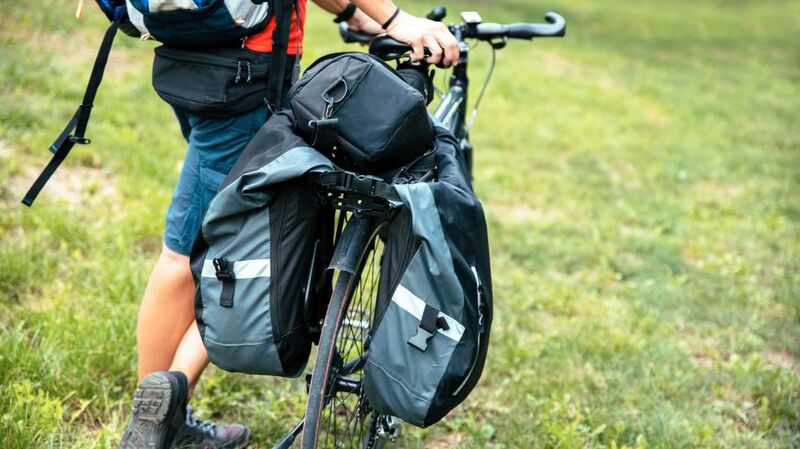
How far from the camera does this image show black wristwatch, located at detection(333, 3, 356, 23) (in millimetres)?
2768

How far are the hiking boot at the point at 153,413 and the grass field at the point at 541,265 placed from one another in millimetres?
308

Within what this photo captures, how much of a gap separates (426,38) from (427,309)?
849 millimetres

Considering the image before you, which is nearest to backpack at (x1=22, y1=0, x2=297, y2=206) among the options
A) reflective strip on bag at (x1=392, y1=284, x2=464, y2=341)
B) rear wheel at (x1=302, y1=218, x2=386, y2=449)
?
rear wheel at (x1=302, y1=218, x2=386, y2=449)

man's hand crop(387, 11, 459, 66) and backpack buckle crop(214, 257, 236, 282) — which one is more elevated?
man's hand crop(387, 11, 459, 66)

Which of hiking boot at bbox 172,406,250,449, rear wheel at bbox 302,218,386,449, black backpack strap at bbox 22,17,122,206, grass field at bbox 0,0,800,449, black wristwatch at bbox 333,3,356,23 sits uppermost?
black wristwatch at bbox 333,3,356,23

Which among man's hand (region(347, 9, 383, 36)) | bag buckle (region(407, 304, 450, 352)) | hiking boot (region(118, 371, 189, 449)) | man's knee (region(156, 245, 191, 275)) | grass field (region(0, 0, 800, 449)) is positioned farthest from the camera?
grass field (region(0, 0, 800, 449))

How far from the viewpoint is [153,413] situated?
2.35 metres

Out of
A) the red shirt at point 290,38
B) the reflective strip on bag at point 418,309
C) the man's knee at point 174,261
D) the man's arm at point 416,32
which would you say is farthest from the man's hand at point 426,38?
the man's knee at point 174,261

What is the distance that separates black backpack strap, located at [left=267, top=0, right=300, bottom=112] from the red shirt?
0.02 m

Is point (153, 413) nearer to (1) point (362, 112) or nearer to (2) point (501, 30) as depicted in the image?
(1) point (362, 112)

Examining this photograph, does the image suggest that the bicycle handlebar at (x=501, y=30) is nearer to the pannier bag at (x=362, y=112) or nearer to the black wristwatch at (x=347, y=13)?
the black wristwatch at (x=347, y=13)

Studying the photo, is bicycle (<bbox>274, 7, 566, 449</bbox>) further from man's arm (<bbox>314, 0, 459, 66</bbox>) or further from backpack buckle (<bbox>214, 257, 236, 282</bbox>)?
backpack buckle (<bbox>214, 257, 236, 282</bbox>)

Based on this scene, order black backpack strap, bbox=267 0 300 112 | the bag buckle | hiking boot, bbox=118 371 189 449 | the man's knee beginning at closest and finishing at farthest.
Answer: the bag buckle → black backpack strap, bbox=267 0 300 112 → hiking boot, bbox=118 371 189 449 → the man's knee

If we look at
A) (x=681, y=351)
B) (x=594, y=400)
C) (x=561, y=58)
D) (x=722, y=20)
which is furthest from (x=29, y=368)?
(x=722, y=20)
